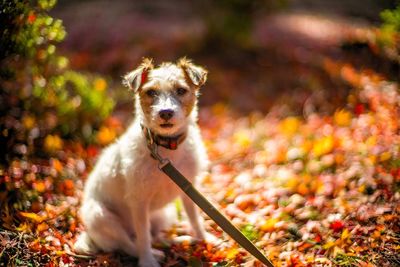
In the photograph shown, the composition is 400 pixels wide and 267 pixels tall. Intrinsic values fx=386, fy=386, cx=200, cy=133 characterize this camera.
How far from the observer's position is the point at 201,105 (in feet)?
26.9

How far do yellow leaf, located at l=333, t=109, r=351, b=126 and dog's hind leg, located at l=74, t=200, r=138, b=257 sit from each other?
3.94 m

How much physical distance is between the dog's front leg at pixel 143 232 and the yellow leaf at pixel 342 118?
380 cm

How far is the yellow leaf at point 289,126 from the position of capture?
6.73 m

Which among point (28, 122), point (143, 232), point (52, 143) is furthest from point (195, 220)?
point (28, 122)

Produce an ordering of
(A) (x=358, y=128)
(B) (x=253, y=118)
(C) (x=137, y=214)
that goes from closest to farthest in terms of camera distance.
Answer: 1. (C) (x=137, y=214)
2. (A) (x=358, y=128)
3. (B) (x=253, y=118)

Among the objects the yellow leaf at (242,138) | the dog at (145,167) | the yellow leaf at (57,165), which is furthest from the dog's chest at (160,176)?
the yellow leaf at (242,138)

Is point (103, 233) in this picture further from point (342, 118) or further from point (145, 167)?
point (342, 118)

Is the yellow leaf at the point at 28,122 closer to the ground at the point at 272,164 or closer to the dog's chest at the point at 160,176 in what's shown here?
the ground at the point at 272,164

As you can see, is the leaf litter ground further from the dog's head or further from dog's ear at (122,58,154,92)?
dog's ear at (122,58,154,92)

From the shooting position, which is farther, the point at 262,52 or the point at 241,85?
the point at 262,52

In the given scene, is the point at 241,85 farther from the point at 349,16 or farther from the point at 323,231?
the point at 349,16

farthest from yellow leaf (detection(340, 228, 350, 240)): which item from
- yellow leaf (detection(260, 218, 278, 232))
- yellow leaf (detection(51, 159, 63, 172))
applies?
yellow leaf (detection(51, 159, 63, 172))

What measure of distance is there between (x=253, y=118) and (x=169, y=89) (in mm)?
4238

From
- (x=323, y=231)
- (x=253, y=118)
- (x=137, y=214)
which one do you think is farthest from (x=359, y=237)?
(x=253, y=118)
